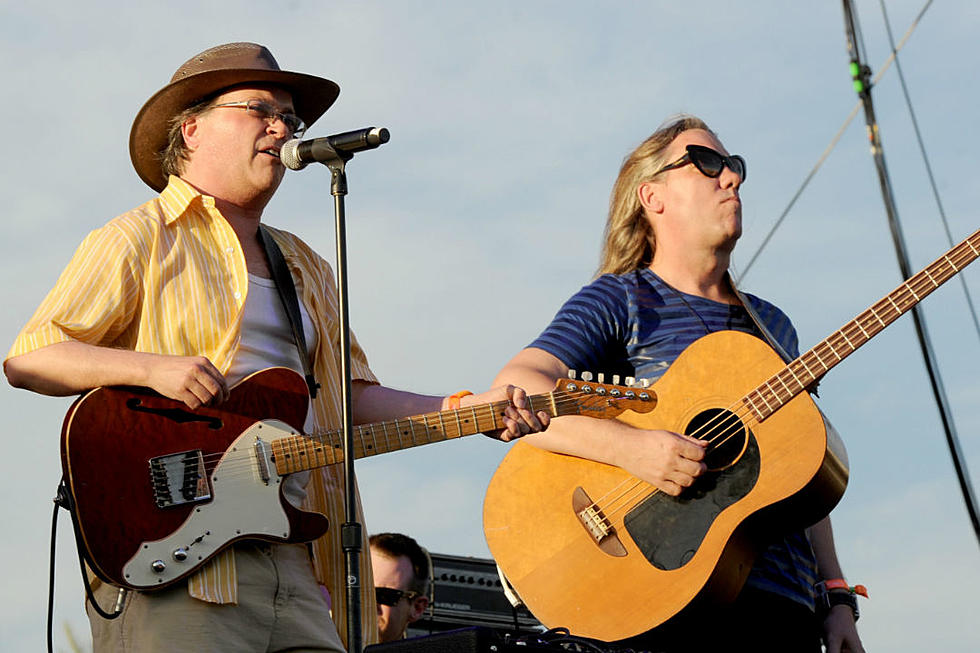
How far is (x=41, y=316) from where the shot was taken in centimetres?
334

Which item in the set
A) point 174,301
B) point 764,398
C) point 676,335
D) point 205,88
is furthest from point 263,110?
point 764,398

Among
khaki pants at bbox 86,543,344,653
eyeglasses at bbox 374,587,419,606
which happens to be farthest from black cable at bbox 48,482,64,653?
eyeglasses at bbox 374,587,419,606

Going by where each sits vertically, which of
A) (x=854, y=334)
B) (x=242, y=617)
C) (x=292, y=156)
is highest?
(x=292, y=156)

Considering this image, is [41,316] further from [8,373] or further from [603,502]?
[603,502]

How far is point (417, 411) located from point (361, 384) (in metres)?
0.25

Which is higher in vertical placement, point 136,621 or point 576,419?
point 576,419

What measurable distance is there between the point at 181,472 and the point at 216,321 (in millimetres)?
440

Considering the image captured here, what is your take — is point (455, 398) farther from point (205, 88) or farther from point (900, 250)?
point (900, 250)

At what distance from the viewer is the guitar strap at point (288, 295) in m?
3.61

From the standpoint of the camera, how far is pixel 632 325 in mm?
4316

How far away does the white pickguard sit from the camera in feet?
10.2

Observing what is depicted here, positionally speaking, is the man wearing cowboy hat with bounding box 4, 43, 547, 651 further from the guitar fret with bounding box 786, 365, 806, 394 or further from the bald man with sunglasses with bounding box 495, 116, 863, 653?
the guitar fret with bounding box 786, 365, 806, 394

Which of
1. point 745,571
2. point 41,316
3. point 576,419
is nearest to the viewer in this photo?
point 41,316

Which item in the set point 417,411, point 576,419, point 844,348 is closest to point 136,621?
point 417,411
